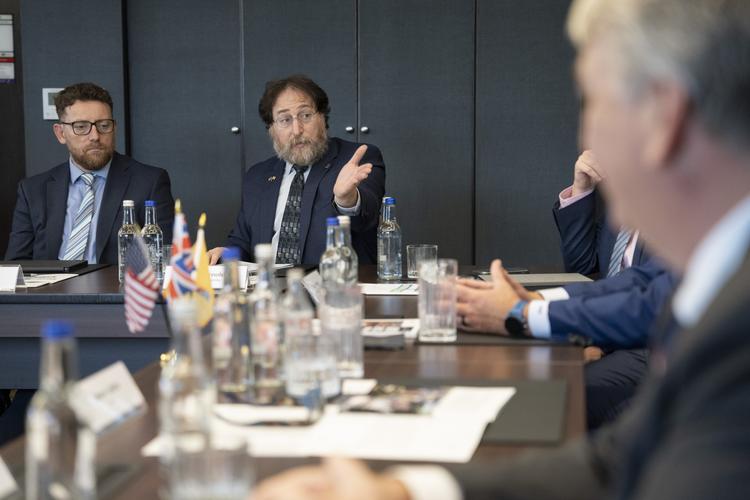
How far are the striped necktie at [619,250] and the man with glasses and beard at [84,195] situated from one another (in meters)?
1.95

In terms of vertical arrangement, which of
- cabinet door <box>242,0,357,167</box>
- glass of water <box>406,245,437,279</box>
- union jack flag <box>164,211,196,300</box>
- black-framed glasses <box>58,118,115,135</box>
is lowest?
glass of water <box>406,245,437,279</box>

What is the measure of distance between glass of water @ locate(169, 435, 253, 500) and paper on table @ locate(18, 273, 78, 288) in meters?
2.33

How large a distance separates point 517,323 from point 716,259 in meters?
1.40

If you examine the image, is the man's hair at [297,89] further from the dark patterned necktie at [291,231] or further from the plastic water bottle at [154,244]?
the plastic water bottle at [154,244]

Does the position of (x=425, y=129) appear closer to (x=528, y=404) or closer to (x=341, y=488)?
(x=528, y=404)

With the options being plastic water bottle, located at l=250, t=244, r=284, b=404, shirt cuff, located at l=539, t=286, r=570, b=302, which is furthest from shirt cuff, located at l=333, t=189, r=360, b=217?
plastic water bottle, located at l=250, t=244, r=284, b=404

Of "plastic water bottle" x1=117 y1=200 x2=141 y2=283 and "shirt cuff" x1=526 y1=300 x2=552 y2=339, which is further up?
"plastic water bottle" x1=117 y1=200 x2=141 y2=283

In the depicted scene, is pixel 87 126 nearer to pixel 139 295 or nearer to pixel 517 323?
pixel 139 295

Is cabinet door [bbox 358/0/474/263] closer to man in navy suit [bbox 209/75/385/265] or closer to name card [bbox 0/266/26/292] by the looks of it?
man in navy suit [bbox 209/75/385/265]

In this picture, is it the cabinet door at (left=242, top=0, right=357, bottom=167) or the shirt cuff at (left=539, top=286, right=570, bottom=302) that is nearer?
the shirt cuff at (left=539, top=286, right=570, bottom=302)

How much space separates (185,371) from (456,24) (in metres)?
4.31

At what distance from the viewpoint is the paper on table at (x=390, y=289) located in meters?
2.98

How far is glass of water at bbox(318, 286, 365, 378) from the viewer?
1841 mm

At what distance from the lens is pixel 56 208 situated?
14.3 ft
